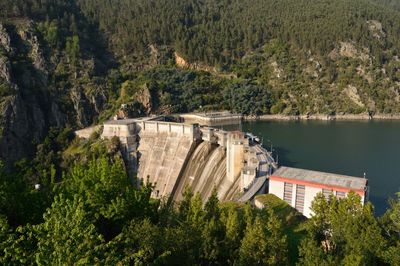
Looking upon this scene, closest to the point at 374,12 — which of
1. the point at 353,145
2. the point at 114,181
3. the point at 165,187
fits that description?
the point at 353,145

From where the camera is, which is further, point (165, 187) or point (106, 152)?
point (106, 152)

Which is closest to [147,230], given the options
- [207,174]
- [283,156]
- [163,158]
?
[207,174]

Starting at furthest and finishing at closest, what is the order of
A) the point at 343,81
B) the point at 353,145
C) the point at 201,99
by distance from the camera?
1. the point at 343,81
2. the point at 201,99
3. the point at 353,145

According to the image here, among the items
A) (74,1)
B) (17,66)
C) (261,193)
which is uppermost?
(74,1)

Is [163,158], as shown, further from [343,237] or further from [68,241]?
[68,241]

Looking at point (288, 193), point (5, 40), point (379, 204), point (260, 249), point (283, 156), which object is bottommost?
point (283, 156)

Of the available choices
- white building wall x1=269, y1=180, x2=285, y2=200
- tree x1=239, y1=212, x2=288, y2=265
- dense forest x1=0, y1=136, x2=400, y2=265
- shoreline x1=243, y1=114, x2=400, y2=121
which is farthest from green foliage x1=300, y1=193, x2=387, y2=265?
shoreline x1=243, y1=114, x2=400, y2=121

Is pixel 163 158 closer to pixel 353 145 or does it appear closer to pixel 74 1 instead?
pixel 353 145
